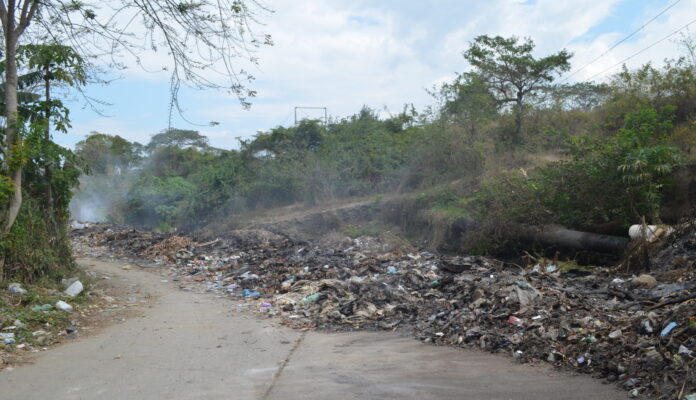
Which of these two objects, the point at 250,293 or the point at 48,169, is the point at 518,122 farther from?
the point at 48,169

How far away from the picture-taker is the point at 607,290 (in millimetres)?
7340

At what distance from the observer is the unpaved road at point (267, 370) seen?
4.36 meters

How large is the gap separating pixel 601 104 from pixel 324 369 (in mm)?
18470

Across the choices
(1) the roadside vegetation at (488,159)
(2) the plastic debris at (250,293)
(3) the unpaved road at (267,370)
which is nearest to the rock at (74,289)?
(3) the unpaved road at (267,370)

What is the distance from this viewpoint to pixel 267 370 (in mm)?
5293

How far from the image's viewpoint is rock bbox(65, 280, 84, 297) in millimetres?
8732

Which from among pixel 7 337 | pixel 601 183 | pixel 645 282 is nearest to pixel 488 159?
pixel 601 183

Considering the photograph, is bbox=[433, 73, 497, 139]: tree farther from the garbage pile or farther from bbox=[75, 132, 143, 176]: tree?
bbox=[75, 132, 143, 176]: tree

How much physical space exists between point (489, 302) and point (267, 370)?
298 centimetres

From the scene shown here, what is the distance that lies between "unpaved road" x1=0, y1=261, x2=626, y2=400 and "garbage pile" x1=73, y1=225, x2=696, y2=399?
0.34 metres

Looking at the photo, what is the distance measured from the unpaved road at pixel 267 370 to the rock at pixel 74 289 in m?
1.85

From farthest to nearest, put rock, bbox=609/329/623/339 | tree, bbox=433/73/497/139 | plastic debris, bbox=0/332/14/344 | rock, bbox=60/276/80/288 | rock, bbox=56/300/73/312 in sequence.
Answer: tree, bbox=433/73/497/139 < rock, bbox=60/276/80/288 < rock, bbox=56/300/73/312 < plastic debris, bbox=0/332/14/344 < rock, bbox=609/329/623/339

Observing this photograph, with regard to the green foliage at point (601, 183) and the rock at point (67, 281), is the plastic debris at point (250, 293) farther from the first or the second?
the green foliage at point (601, 183)

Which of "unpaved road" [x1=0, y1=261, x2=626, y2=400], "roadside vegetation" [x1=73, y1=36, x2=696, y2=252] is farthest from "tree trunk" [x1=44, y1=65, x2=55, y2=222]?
"roadside vegetation" [x1=73, y1=36, x2=696, y2=252]
